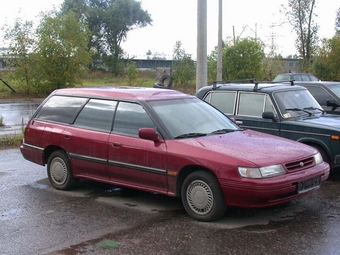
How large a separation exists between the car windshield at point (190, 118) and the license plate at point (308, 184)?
1420 millimetres

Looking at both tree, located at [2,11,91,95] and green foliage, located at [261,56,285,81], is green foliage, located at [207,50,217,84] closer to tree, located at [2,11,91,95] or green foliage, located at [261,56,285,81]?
green foliage, located at [261,56,285,81]

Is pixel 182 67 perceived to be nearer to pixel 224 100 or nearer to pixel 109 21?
pixel 224 100

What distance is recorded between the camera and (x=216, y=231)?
220 inches

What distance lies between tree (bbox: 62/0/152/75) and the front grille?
55.7m

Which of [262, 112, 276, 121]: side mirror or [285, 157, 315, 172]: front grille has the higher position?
[262, 112, 276, 121]: side mirror

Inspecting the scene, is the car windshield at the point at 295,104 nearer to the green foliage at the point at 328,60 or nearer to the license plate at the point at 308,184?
the license plate at the point at 308,184

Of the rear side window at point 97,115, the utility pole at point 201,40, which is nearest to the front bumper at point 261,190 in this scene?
the rear side window at point 97,115

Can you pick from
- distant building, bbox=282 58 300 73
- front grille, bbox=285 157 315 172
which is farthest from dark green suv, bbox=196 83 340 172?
distant building, bbox=282 58 300 73

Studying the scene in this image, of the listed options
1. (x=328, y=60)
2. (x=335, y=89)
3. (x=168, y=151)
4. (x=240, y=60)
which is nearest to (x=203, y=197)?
(x=168, y=151)

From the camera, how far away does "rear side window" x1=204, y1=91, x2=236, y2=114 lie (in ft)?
30.9

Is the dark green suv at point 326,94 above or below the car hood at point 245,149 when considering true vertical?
above

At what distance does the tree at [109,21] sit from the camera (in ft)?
200

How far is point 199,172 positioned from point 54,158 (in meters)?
2.81

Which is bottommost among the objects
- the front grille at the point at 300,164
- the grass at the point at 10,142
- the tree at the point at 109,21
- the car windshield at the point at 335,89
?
the grass at the point at 10,142
